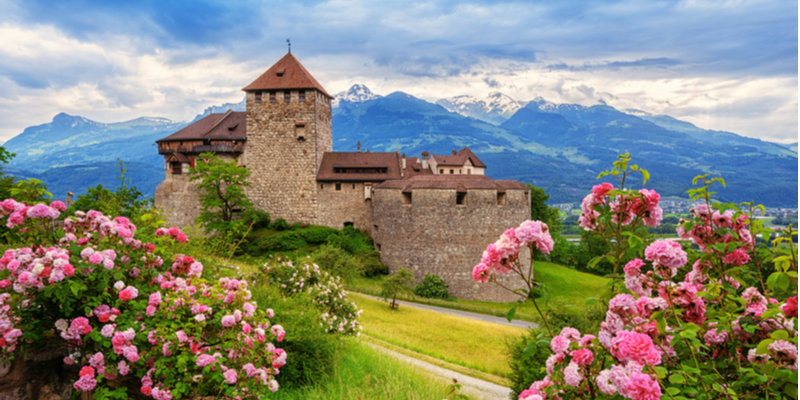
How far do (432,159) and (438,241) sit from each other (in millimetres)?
31939

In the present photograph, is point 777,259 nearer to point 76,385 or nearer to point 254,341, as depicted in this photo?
point 254,341

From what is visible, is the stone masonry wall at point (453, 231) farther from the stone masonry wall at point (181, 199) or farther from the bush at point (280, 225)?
the stone masonry wall at point (181, 199)

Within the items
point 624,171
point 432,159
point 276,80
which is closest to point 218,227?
point 276,80

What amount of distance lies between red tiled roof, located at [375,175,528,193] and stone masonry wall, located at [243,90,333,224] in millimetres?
7421

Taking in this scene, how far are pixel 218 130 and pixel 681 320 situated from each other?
33.5 metres

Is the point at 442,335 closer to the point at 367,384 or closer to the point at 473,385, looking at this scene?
the point at 473,385

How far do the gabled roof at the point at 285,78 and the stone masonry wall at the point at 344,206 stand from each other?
24.4 ft

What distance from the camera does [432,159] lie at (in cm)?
5634

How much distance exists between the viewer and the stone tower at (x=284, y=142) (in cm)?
3002

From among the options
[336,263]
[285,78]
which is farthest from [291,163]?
[336,263]

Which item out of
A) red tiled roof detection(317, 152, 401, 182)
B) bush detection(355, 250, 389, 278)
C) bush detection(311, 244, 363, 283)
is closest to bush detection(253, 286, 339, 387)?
bush detection(311, 244, 363, 283)

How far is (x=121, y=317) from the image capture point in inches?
170

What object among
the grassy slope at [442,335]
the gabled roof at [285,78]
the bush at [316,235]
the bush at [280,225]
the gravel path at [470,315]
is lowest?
the gravel path at [470,315]

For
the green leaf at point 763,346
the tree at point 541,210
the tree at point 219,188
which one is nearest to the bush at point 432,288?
the tree at point 219,188
